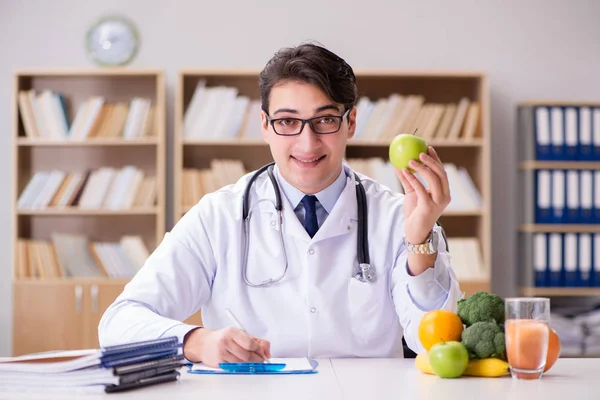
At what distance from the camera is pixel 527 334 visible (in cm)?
146

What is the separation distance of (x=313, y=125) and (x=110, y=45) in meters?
2.76

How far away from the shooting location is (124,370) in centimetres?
141

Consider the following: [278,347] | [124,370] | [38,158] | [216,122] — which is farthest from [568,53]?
[124,370]

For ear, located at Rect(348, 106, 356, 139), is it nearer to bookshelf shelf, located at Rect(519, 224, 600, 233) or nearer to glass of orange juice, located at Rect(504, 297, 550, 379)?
glass of orange juice, located at Rect(504, 297, 550, 379)

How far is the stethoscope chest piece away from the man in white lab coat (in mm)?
11

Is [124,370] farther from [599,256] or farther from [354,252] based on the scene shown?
[599,256]

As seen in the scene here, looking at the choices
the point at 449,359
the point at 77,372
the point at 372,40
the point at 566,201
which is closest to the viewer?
the point at 77,372

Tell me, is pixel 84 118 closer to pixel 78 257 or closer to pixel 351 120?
pixel 78 257

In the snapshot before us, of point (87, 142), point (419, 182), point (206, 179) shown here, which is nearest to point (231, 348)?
point (419, 182)

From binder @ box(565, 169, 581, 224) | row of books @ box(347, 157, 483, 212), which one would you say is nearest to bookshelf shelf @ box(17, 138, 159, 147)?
row of books @ box(347, 157, 483, 212)

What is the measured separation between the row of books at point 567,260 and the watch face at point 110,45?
2.44 metres

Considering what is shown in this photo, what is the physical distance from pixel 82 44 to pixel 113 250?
3.98ft

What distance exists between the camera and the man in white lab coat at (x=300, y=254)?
202 centimetres

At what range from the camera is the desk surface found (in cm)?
135
